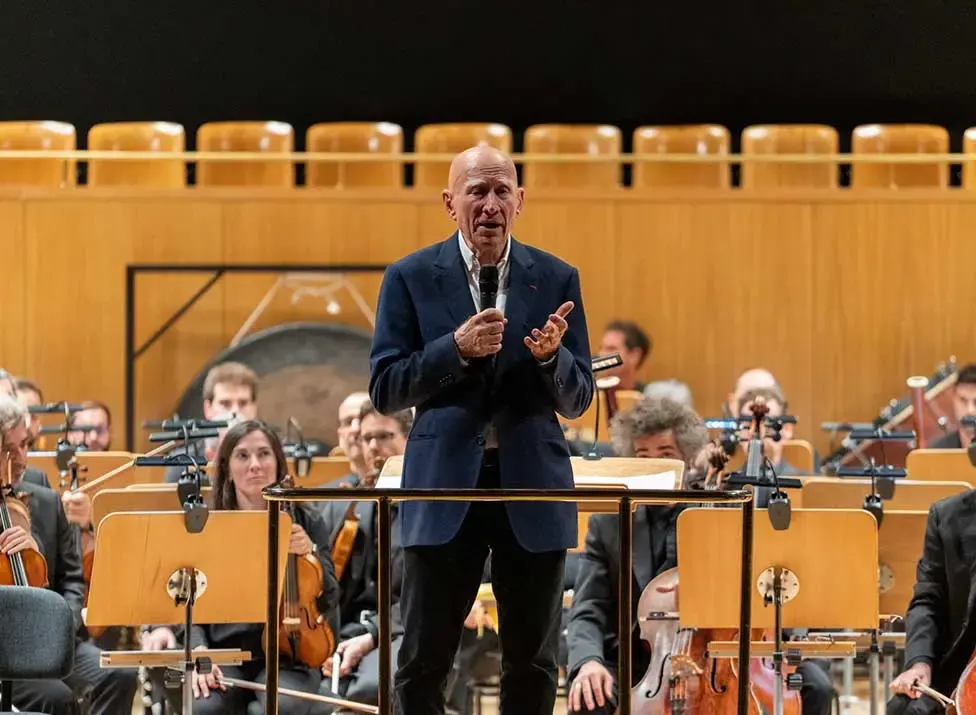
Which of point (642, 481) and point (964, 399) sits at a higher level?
point (964, 399)

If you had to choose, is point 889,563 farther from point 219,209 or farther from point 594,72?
point 594,72

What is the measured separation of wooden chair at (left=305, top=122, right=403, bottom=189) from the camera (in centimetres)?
941

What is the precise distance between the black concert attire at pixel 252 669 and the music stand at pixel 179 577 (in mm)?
342

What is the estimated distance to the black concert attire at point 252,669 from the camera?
436 centimetres

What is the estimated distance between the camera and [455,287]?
3.16 meters

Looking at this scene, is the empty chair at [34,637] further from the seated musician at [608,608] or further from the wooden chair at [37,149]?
the wooden chair at [37,149]

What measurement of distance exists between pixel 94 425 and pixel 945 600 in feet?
14.1

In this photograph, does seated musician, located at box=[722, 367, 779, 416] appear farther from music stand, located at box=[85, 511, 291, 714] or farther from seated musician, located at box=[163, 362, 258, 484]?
music stand, located at box=[85, 511, 291, 714]

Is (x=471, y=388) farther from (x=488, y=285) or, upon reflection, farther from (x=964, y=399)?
(x=964, y=399)

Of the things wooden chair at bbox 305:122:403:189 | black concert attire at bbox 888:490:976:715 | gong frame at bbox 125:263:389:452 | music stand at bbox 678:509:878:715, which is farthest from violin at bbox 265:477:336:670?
wooden chair at bbox 305:122:403:189

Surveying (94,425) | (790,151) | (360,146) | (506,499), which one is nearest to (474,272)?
(506,499)

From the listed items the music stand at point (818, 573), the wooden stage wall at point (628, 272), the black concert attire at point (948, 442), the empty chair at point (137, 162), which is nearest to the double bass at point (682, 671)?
the music stand at point (818, 573)

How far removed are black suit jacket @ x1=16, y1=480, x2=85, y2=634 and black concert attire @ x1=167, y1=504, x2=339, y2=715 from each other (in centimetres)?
32

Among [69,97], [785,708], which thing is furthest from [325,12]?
[785,708]
